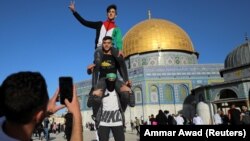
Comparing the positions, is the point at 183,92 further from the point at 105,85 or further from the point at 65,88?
the point at 65,88

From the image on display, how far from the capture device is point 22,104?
1.36 metres

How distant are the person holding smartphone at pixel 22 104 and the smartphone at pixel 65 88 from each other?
276mm

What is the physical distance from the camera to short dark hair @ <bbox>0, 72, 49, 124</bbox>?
136cm

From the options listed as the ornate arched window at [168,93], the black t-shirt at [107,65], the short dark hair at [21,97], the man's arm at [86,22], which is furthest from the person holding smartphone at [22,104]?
the ornate arched window at [168,93]

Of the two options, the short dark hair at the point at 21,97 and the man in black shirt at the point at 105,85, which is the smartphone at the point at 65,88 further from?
the man in black shirt at the point at 105,85

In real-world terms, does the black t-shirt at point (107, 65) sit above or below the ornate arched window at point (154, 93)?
below

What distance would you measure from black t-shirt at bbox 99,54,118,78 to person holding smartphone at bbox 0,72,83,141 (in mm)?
2933

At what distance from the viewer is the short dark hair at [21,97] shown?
1.36m

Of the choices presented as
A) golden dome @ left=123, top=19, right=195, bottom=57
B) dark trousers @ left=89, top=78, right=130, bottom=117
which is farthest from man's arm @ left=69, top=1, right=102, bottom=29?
golden dome @ left=123, top=19, right=195, bottom=57

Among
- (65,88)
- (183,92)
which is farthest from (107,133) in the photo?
(183,92)

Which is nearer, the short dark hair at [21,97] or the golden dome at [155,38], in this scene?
the short dark hair at [21,97]

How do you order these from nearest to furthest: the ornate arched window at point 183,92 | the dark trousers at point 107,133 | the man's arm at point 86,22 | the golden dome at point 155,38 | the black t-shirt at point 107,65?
1. the dark trousers at point 107,133
2. the black t-shirt at point 107,65
3. the man's arm at point 86,22
4. the ornate arched window at point 183,92
5. the golden dome at point 155,38

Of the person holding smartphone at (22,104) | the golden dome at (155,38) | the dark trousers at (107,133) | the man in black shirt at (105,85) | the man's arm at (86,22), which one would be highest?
the golden dome at (155,38)

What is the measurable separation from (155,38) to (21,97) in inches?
1497
